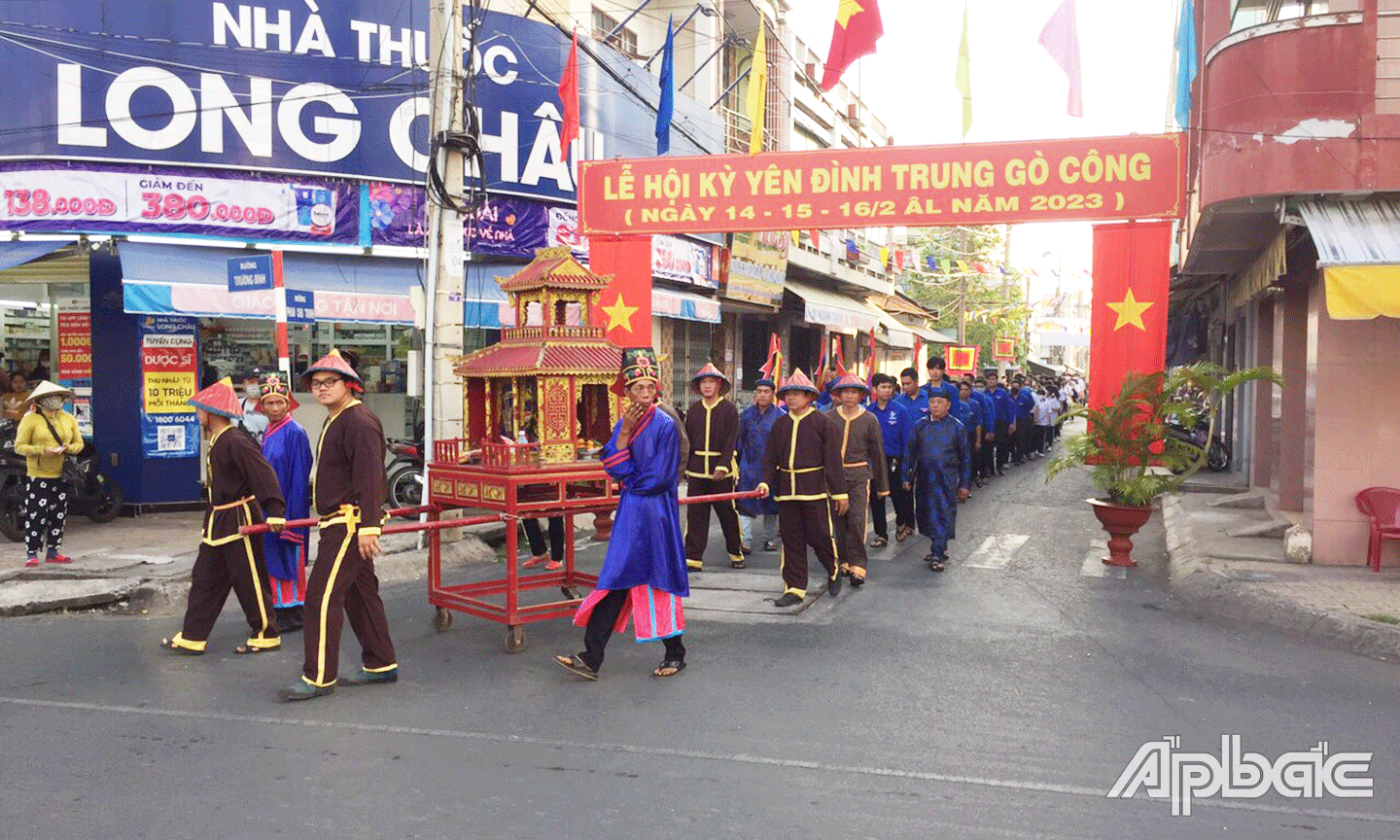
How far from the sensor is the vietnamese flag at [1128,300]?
35.3ft

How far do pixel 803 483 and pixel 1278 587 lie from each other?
3613mm

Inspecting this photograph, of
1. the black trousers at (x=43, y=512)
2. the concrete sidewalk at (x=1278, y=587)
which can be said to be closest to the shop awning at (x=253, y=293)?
the black trousers at (x=43, y=512)

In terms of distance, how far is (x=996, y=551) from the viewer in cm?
1154

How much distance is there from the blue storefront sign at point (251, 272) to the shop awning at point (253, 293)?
95 cm

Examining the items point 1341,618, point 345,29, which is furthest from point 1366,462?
point 345,29

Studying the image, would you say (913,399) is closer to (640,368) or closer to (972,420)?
(972,420)

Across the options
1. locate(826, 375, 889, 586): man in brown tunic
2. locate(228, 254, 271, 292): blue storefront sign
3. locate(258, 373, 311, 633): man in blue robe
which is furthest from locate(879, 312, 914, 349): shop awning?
locate(258, 373, 311, 633): man in blue robe

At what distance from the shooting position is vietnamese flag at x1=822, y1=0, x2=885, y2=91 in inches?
463

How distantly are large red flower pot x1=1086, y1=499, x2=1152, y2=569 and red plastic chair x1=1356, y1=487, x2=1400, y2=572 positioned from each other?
1738mm

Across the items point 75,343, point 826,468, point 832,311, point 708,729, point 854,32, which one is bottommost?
point 708,729

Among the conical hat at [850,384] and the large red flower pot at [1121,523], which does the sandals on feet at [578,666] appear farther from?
the large red flower pot at [1121,523]

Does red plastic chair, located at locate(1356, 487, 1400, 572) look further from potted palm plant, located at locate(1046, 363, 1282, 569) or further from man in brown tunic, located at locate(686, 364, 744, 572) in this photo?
man in brown tunic, located at locate(686, 364, 744, 572)

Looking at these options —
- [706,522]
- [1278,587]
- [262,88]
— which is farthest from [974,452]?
[262,88]

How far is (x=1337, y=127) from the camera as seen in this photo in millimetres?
9234
